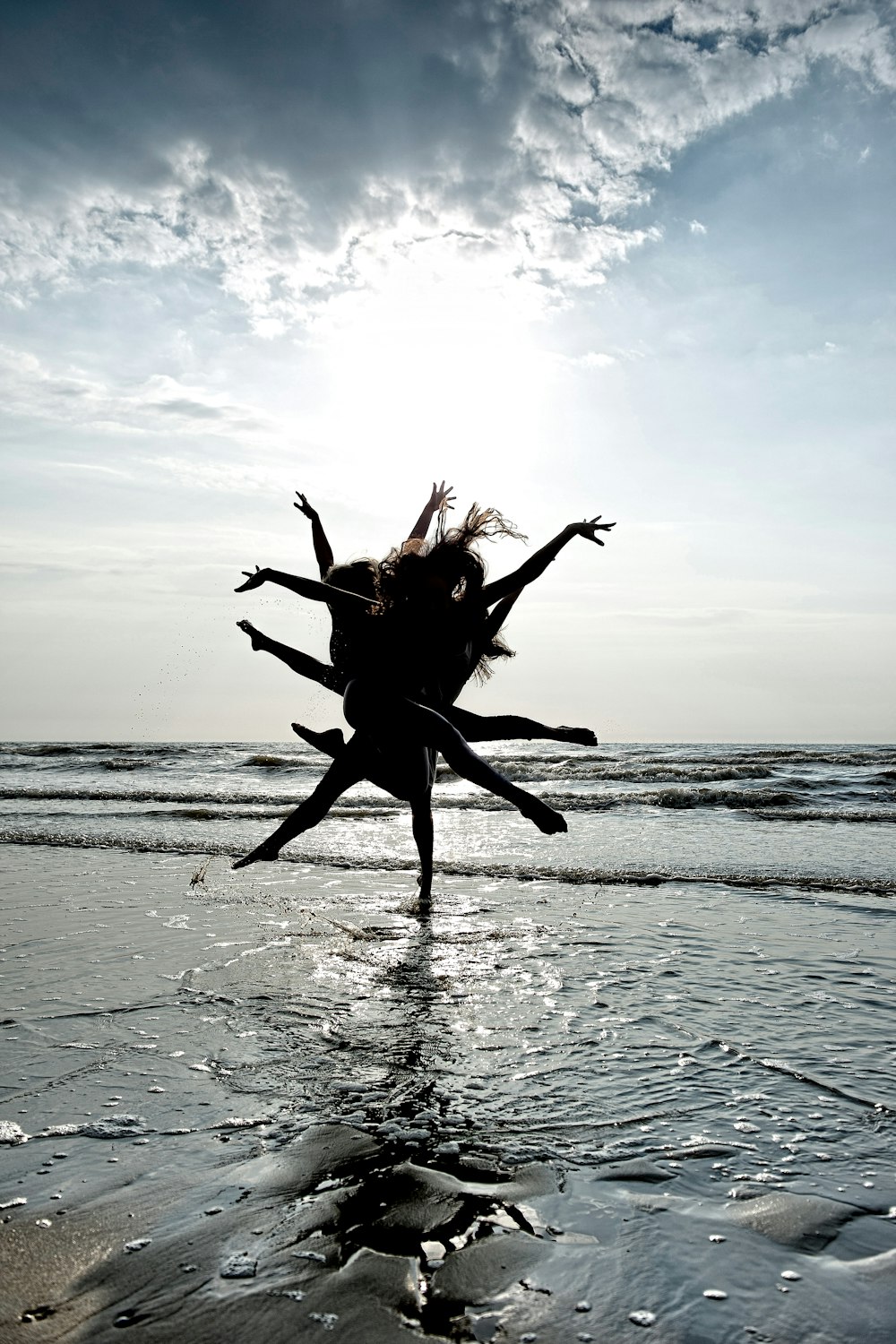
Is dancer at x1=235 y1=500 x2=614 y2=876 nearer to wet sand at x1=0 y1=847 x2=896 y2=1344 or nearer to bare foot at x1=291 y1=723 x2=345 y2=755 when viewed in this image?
bare foot at x1=291 y1=723 x2=345 y2=755

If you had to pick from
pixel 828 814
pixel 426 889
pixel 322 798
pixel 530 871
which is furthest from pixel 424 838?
pixel 828 814

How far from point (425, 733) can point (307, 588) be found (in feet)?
4.61

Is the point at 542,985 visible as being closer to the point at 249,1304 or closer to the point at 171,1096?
the point at 171,1096

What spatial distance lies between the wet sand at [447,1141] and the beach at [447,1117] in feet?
0.04

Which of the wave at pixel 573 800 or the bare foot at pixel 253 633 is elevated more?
the bare foot at pixel 253 633

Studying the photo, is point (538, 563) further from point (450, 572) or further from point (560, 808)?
point (560, 808)

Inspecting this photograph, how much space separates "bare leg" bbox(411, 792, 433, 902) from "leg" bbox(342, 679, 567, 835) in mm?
603

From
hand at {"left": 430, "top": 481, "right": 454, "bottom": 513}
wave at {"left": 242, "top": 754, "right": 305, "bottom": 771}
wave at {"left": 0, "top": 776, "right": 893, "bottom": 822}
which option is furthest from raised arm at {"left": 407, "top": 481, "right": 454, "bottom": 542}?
wave at {"left": 242, "top": 754, "right": 305, "bottom": 771}

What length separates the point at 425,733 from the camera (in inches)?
255

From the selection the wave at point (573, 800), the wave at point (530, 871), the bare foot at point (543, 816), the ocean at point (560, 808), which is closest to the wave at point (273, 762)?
the ocean at point (560, 808)

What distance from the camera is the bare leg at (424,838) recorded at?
7.12 metres

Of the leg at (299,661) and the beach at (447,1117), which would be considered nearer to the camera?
the beach at (447,1117)

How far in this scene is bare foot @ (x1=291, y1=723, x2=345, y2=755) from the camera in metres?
7.44

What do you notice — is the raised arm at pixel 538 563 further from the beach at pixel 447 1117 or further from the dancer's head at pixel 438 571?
the beach at pixel 447 1117
